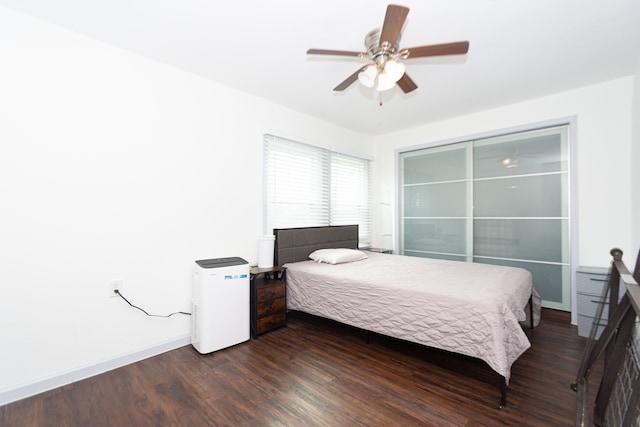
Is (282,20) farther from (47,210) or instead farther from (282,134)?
(47,210)

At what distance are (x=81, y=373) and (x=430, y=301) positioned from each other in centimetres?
261

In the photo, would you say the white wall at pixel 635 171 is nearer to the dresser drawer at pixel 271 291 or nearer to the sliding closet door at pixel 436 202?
the sliding closet door at pixel 436 202

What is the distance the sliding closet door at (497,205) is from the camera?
330 centimetres

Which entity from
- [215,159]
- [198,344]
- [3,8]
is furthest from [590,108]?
[3,8]

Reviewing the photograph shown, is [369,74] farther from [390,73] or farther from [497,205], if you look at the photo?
[497,205]

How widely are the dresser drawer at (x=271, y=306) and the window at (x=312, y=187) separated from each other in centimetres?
83

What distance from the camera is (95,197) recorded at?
2.13m

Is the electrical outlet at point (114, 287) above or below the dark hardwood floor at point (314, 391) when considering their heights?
above

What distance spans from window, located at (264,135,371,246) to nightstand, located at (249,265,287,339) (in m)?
0.60

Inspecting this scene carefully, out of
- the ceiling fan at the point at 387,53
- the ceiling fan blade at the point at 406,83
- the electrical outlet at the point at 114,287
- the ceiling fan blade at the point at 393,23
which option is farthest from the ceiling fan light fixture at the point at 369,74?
the electrical outlet at the point at 114,287

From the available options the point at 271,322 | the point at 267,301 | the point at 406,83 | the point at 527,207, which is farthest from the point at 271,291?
the point at 527,207

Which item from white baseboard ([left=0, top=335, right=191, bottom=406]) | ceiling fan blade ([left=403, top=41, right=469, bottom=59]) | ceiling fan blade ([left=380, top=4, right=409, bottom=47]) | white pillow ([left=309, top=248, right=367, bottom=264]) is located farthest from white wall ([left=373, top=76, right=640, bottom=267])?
white baseboard ([left=0, top=335, right=191, bottom=406])

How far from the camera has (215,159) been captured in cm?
285

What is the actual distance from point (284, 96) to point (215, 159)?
110cm
